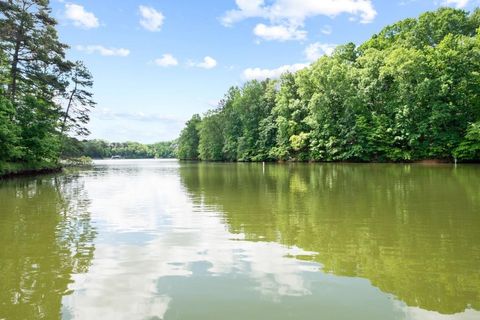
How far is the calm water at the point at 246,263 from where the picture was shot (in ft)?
16.0

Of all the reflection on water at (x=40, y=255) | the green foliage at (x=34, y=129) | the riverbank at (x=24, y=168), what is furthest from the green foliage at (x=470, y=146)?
the riverbank at (x=24, y=168)

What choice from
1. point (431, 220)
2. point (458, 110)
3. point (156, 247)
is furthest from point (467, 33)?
point (156, 247)

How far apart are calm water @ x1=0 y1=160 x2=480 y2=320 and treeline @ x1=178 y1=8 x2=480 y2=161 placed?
129ft

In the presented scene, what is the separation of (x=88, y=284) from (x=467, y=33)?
204ft

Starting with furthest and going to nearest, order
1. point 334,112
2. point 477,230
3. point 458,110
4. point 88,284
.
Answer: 1. point 334,112
2. point 458,110
3. point 477,230
4. point 88,284

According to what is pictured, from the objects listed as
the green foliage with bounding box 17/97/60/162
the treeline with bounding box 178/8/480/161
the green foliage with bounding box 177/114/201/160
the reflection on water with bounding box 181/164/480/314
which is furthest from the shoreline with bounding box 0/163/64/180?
the green foliage with bounding box 177/114/201/160

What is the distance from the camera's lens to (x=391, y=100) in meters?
53.7

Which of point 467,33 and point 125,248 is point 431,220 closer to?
point 125,248

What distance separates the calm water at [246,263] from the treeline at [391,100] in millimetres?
39224

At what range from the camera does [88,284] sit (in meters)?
5.83

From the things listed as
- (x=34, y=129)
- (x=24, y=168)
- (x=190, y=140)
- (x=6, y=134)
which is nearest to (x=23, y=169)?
(x=24, y=168)

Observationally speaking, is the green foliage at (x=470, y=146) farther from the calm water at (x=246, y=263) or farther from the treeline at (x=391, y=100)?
the calm water at (x=246, y=263)

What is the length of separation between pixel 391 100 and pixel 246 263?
51728mm

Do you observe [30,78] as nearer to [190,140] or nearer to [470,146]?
[470,146]
